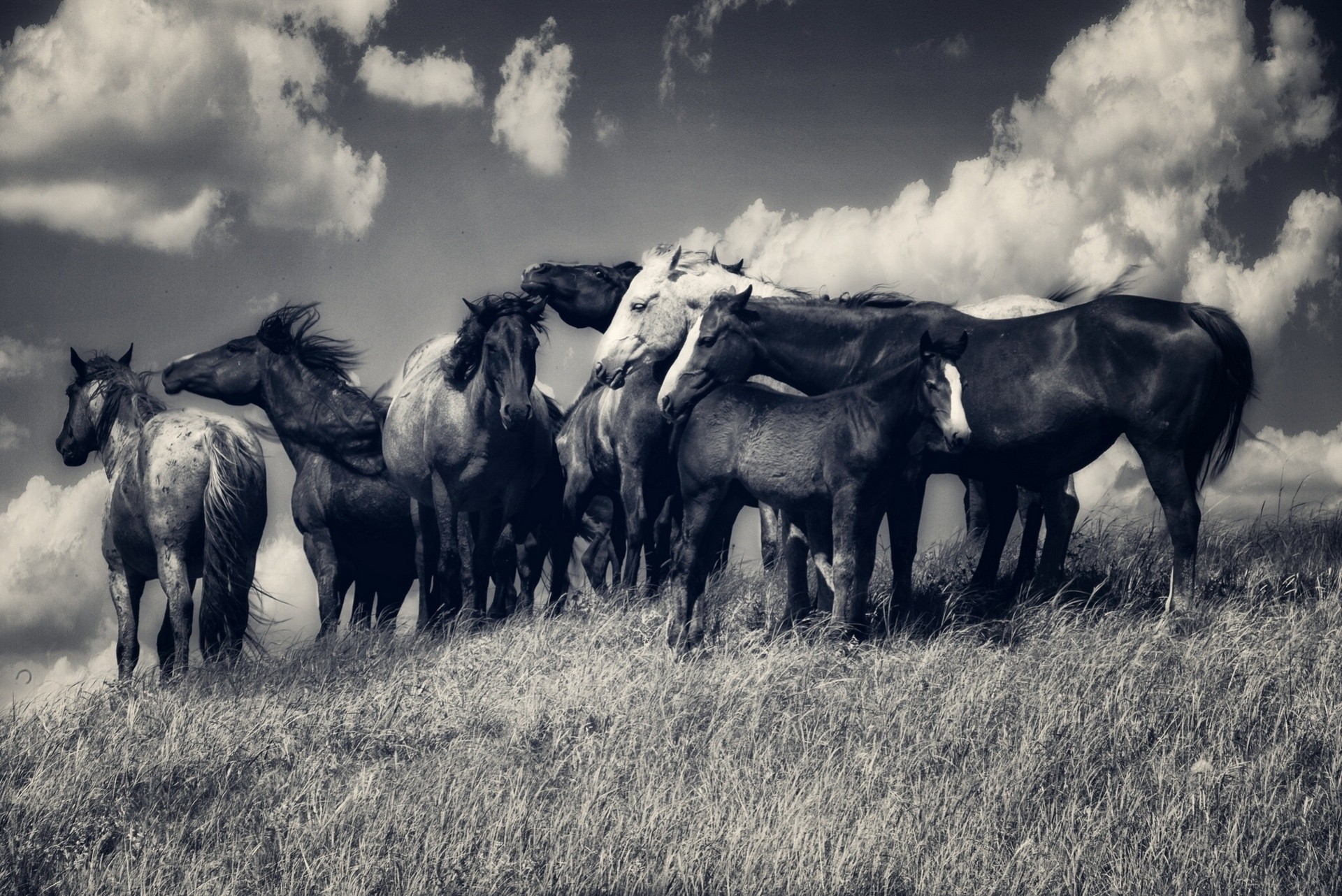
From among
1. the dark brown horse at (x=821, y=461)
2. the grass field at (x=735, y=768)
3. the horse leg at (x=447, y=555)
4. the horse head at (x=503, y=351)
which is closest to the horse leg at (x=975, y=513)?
the grass field at (x=735, y=768)

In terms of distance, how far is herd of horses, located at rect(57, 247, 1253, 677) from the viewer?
786cm

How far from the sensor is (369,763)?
6.45 metres

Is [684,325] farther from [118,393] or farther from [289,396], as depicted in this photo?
[118,393]

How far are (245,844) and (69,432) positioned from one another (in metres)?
6.71

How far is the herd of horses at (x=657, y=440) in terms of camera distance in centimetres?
786

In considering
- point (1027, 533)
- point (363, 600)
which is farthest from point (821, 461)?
point (363, 600)

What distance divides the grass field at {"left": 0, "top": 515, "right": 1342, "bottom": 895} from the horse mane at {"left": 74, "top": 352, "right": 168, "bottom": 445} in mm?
2971

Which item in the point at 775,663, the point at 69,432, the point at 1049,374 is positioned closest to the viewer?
the point at 775,663

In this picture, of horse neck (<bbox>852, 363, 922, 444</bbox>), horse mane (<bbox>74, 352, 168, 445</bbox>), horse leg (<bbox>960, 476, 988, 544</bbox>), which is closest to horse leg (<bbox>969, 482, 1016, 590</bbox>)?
horse neck (<bbox>852, 363, 922, 444</bbox>)

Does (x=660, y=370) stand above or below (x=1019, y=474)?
above

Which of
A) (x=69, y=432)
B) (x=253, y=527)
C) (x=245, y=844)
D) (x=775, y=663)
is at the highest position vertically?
(x=69, y=432)

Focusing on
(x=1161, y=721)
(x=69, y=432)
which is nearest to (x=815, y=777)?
(x=1161, y=721)

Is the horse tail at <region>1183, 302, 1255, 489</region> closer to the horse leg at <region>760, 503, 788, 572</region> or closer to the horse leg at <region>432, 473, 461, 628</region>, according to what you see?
the horse leg at <region>760, 503, 788, 572</region>

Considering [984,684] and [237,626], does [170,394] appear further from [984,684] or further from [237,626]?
[984,684]
